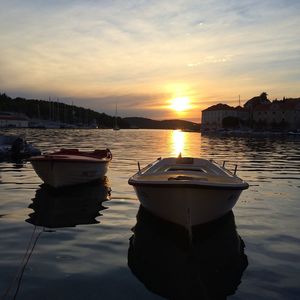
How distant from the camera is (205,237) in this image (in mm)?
10875

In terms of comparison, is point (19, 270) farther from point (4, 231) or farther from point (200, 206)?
point (200, 206)

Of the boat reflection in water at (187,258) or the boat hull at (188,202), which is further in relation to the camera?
the boat hull at (188,202)

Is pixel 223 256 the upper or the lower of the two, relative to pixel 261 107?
lower

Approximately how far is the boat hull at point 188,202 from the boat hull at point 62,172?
6911 mm

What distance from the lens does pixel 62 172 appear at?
56.1ft

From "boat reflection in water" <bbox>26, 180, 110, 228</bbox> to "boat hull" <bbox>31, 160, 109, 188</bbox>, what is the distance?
378mm

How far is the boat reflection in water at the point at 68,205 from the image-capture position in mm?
12523

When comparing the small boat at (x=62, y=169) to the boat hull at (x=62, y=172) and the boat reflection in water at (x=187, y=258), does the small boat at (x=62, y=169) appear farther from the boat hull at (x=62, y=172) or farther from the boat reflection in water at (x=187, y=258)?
the boat reflection in water at (x=187, y=258)

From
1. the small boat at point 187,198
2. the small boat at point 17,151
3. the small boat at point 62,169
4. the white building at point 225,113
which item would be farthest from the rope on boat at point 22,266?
the white building at point 225,113

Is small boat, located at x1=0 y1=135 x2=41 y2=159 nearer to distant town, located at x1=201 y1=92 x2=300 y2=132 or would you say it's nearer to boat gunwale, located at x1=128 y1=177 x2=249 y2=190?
boat gunwale, located at x1=128 y1=177 x2=249 y2=190

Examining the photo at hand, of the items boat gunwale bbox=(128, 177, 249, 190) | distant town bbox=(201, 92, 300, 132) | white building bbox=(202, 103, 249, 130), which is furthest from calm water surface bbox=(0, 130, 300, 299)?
white building bbox=(202, 103, 249, 130)

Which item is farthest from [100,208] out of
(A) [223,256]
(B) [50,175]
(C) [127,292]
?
(C) [127,292]

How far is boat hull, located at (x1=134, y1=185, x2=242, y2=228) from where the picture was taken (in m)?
9.83

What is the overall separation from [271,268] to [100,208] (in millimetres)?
7239
